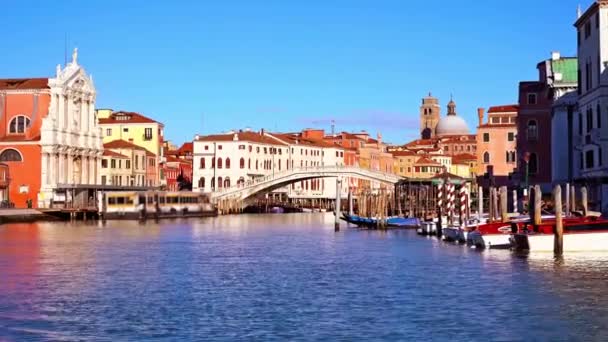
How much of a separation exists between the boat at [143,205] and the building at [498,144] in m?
16.2

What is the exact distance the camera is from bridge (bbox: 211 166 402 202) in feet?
193

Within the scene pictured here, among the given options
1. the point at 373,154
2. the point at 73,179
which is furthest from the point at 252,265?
the point at 373,154

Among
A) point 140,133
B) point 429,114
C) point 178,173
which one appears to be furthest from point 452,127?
Answer: point 140,133

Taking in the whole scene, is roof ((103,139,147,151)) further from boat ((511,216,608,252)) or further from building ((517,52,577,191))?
boat ((511,216,608,252))

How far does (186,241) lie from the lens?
30609mm

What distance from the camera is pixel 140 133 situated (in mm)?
68875

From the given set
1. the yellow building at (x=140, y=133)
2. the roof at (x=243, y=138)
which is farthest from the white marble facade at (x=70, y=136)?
the roof at (x=243, y=138)

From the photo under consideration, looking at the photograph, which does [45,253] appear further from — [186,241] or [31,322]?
[31,322]

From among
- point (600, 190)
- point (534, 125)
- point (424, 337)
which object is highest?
point (534, 125)

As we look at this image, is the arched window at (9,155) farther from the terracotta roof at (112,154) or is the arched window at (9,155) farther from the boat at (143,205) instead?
the terracotta roof at (112,154)

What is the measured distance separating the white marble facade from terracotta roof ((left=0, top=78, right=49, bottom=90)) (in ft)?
2.44

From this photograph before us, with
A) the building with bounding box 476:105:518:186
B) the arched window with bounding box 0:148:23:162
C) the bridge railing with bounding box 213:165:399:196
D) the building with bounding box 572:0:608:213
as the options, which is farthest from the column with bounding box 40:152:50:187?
the building with bounding box 572:0:608:213

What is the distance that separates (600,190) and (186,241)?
12.7m

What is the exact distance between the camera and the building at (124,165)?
6144 centimetres
